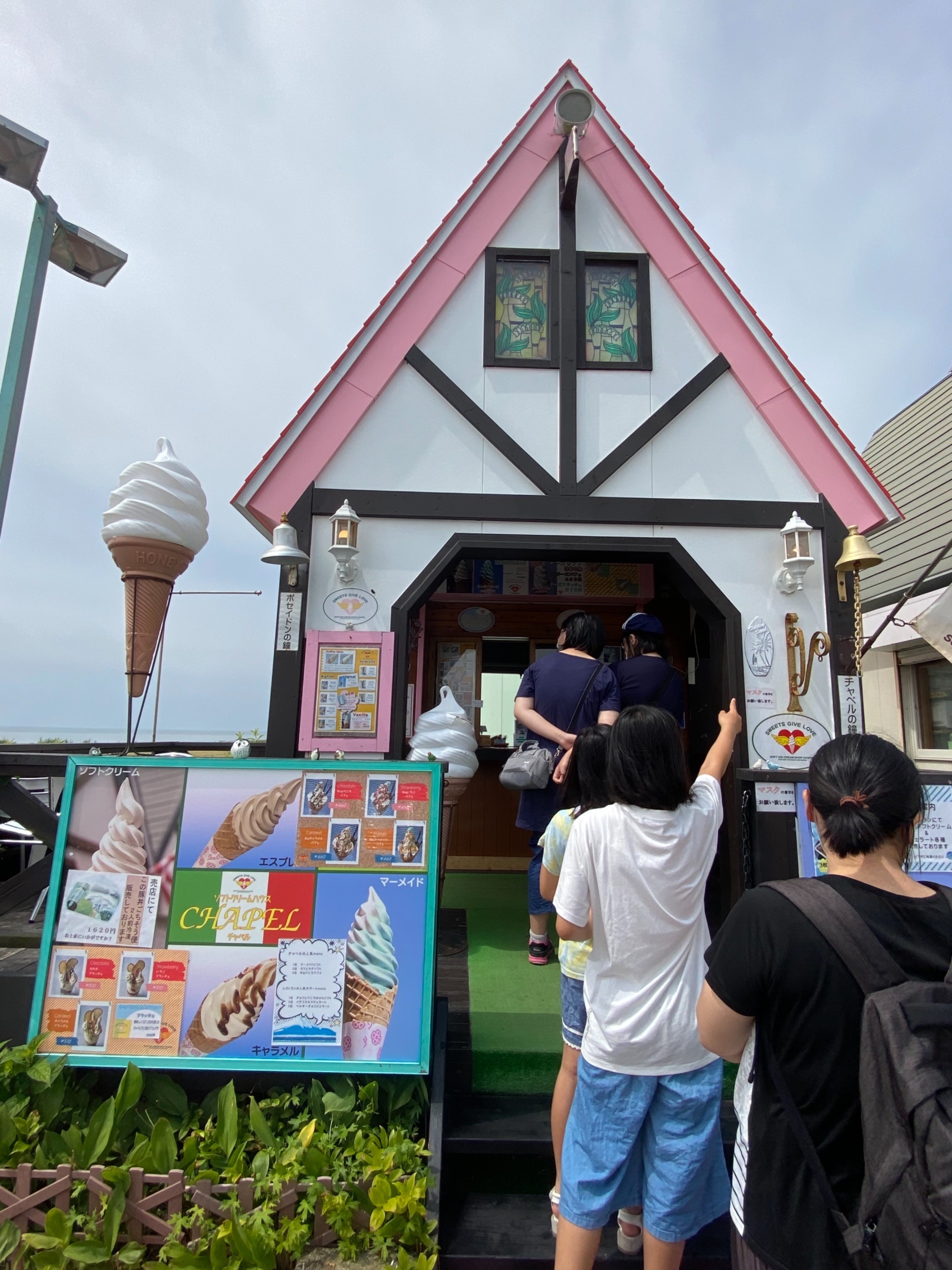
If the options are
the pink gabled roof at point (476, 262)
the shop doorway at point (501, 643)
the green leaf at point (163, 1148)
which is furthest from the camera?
the shop doorway at point (501, 643)

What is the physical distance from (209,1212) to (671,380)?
4803mm

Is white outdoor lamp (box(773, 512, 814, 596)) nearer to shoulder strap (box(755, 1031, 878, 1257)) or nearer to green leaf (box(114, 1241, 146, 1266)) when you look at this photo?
shoulder strap (box(755, 1031, 878, 1257))

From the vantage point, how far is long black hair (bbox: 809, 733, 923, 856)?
4.45 ft

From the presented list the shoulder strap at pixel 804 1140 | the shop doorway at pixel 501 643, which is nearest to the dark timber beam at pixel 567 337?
the shop doorway at pixel 501 643

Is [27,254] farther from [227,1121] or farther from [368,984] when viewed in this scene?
[227,1121]

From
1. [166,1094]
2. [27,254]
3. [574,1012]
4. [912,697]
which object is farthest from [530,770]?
[912,697]

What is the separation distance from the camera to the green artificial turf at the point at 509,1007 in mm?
2967

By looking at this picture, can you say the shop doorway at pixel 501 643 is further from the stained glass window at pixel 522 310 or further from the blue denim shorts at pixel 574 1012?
the blue denim shorts at pixel 574 1012

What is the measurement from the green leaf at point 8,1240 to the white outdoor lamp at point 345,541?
3114 mm

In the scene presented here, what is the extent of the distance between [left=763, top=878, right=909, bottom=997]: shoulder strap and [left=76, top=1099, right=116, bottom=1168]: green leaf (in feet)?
8.48

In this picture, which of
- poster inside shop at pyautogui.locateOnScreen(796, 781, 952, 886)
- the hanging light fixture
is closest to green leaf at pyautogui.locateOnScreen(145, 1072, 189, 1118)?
poster inside shop at pyautogui.locateOnScreen(796, 781, 952, 886)

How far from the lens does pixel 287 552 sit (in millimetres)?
4129

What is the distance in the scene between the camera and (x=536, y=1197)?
2596 millimetres

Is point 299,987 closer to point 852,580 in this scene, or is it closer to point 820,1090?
point 820,1090
